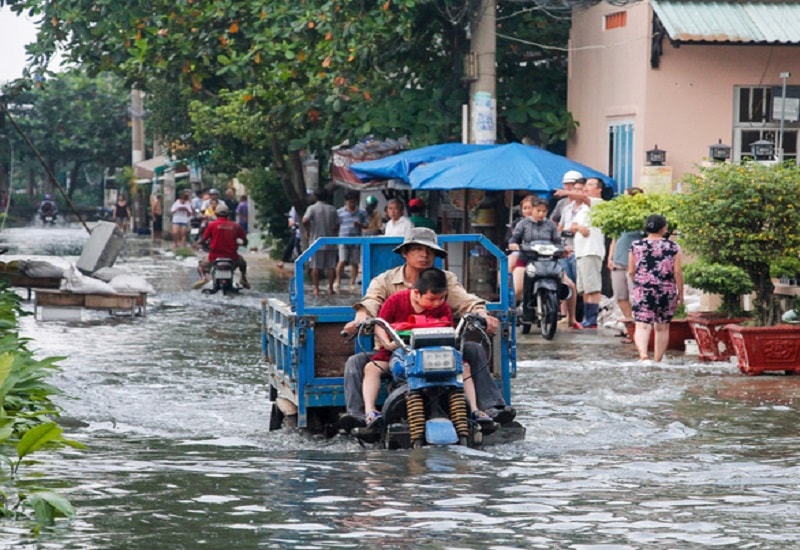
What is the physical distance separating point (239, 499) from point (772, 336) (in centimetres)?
781

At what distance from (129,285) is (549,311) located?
743 cm

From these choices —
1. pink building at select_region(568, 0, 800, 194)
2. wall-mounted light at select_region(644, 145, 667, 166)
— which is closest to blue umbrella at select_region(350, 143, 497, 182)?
pink building at select_region(568, 0, 800, 194)

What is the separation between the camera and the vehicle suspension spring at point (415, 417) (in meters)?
10.8

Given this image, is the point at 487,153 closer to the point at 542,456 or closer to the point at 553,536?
the point at 542,456

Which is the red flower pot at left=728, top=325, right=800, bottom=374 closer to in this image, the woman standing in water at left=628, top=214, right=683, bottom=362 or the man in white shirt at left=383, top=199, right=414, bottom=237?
the woman standing in water at left=628, top=214, right=683, bottom=362

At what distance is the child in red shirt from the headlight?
0.41 meters

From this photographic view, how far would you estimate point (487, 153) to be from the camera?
22.1 metres

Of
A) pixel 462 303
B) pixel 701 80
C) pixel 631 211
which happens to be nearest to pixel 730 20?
pixel 701 80

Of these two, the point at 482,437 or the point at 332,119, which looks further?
the point at 332,119

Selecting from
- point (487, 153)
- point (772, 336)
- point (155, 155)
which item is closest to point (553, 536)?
point (772, 336)

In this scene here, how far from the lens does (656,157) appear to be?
2188cm

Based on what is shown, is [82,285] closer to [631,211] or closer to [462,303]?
[631,211]

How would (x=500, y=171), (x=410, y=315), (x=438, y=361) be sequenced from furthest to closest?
(x=500, y=171) < (x=410, y=315) < (x=438, y=361)

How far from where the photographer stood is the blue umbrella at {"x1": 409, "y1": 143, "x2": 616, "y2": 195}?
2130cm
